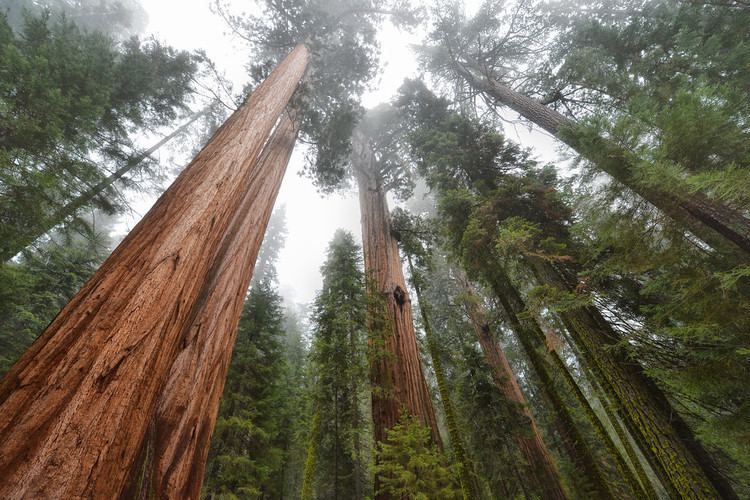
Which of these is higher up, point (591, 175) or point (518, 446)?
point (591, 175)

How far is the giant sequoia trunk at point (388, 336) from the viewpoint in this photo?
4.09m

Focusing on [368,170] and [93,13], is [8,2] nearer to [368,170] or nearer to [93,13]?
[93,13]

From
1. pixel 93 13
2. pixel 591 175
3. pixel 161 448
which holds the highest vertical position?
pixel 93 13

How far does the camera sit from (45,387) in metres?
1.06

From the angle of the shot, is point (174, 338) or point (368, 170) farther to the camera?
point (368, 170)

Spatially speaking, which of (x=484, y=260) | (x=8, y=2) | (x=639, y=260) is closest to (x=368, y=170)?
(x=484, y=260)

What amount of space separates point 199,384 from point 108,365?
0.83 meters

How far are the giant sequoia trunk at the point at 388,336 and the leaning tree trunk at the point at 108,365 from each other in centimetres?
279

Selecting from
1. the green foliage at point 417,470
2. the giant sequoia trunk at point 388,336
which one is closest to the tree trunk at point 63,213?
the giant sequoia trunk at point 388,336

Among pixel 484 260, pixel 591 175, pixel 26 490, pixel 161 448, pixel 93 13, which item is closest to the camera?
pixel 26 490

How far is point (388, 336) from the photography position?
482cm

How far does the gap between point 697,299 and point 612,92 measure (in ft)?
14.1

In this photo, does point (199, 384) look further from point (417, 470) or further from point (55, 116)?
point (55, 116)

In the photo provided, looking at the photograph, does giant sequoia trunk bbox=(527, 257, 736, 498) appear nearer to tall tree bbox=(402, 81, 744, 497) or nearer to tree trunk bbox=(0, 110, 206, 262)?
tall tree bbox=(402, 81, 744, 497)
